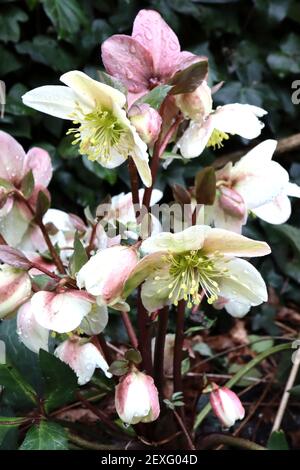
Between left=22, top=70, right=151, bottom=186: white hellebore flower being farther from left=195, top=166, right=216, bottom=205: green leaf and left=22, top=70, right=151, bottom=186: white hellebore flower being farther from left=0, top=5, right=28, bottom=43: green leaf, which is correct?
left=0, top=5, right=28, bottom=43: green leaf

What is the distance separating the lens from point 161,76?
2.14 feet

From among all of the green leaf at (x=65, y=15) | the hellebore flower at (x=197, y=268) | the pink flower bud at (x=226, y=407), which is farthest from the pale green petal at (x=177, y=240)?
the green leaf at (x=65, y=15)

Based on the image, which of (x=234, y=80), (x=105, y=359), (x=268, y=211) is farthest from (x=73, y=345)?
(x=234, y=80)

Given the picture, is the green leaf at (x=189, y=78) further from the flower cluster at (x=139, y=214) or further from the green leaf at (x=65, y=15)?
the green leaf at (x=65, y=15)

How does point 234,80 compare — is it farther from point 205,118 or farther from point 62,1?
point 205,118

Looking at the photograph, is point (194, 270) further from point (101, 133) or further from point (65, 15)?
point (65, 15)

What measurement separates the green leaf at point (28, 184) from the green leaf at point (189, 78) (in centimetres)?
18

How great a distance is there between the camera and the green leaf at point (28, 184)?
26.8 inches

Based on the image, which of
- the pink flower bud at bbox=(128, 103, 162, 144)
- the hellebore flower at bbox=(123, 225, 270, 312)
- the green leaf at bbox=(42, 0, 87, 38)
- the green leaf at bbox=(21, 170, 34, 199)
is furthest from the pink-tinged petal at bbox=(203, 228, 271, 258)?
the green leaf at bbox=(42, 0, 87, 38)

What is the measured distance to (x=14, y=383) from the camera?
672 millimetres


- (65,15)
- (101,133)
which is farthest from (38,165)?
(65,15)

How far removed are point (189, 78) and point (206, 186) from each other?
0.11 metres

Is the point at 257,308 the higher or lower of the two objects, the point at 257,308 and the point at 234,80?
the lower
